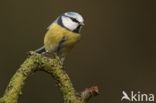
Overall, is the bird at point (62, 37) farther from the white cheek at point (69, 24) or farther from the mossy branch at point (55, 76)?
the mossy branch at point (55, 76)

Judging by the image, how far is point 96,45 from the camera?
43.0 inches

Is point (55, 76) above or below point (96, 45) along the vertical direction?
above

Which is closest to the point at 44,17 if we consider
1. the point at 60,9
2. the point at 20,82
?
the point at 60,9

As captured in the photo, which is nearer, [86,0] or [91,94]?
[91,94]

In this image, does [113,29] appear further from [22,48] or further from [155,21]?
[22,48]

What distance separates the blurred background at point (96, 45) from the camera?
1.08 m

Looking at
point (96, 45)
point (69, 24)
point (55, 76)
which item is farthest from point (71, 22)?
point (55, 76)

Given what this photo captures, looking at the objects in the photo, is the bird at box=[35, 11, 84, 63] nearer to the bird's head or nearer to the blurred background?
the bird's head

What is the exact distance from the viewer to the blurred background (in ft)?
3.53

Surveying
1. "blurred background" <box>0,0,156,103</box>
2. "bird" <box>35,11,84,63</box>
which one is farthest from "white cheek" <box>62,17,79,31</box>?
"blurred background" <box>0,0,156,103</box>

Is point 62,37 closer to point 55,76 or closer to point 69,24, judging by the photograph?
point 69,24

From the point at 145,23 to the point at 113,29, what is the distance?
10 centimetres

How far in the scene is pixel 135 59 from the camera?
1.11m

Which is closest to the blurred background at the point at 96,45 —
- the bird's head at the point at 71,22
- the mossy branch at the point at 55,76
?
the bird's head at the point at 71,22
